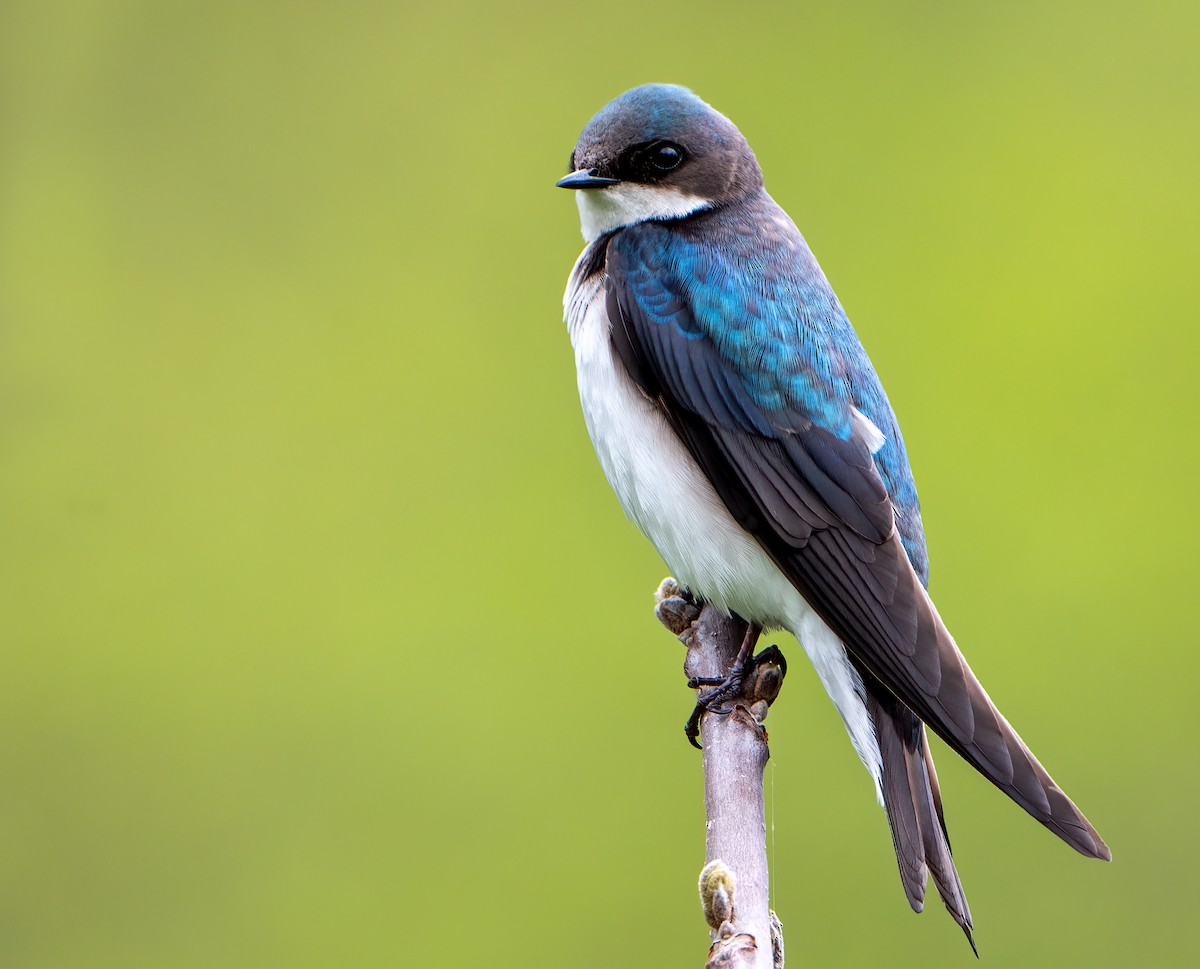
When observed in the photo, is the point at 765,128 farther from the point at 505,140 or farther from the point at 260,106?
the point at 260,106

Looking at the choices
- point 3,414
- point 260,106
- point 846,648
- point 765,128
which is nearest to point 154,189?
point 260,106

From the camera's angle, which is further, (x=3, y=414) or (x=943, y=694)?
(x=3, y=414)

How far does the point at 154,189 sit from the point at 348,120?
0.76 metres

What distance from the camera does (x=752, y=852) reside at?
219cm

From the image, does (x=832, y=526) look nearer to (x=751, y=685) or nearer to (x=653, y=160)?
(x=751, y=685)

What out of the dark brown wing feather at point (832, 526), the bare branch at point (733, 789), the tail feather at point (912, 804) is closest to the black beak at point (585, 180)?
the dark brown wing feather at point (832, 526)

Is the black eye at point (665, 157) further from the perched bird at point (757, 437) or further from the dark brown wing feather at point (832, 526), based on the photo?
the dark brown wing feather at point (832, 526)

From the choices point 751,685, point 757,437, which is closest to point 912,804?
point 751,685

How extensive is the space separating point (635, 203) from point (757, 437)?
0.61m

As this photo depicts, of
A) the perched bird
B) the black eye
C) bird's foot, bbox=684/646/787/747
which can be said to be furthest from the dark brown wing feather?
the black eye

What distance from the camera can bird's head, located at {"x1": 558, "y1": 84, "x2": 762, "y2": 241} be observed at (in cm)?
329

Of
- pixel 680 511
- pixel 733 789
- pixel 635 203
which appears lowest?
pixel 733 789

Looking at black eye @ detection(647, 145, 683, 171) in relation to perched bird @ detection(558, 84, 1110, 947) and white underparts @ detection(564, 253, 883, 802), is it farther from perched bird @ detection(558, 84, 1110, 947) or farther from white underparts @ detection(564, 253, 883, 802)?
white underparts @ detection(564, 253, 883, 802)

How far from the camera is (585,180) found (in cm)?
324
